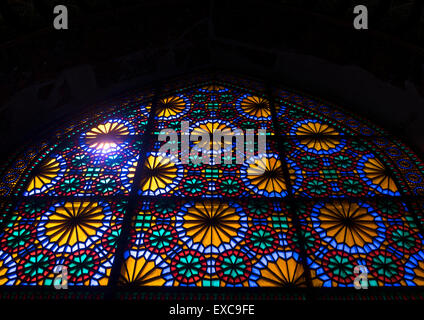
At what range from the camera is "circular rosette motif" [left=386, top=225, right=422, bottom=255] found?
137 inches

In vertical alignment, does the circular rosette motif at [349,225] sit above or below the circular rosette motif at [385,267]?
above

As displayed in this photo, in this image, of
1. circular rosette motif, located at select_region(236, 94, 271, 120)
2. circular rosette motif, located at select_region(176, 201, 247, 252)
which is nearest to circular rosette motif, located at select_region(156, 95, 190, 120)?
circular rosette motif, located at select_region(236, 94, 271, 120)

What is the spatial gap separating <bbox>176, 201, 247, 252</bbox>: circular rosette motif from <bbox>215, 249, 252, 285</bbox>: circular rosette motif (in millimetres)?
99

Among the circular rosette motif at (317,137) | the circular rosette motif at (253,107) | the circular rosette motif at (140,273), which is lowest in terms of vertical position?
the circular rosette motif at (140,273)

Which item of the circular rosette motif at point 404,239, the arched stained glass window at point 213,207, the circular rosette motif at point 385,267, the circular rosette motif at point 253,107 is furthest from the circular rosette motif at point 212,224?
the circular rosette motif at point 253,107

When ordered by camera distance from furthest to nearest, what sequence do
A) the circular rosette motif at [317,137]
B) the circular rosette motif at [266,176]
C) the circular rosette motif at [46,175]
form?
the circular rosette motif at [317,137], the circular rosette motif at [46,175], the circular rosette motif at [266,176]

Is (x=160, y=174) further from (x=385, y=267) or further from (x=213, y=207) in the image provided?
(x=385, y=267)

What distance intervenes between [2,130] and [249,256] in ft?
10.1

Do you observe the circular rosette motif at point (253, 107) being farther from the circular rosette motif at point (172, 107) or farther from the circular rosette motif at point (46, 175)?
the circular rosette motif at point (46, 175)

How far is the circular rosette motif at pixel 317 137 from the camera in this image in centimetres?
465

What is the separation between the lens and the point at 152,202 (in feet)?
12.8

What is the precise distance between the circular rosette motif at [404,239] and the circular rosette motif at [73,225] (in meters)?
2.41

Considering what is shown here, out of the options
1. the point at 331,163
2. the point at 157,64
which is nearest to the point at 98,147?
the point at 157,64
